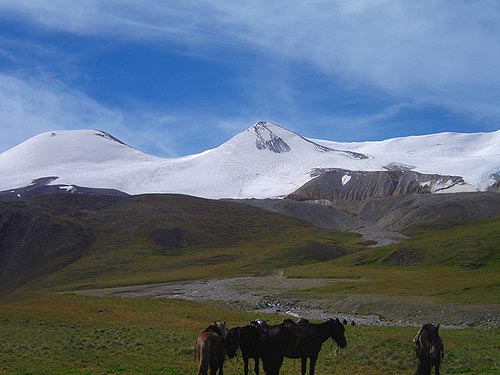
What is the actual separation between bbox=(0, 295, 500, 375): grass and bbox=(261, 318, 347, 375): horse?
4.58 m

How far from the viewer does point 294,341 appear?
685 inches

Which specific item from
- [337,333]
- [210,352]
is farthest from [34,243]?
[337,333]

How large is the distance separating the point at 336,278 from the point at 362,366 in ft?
219

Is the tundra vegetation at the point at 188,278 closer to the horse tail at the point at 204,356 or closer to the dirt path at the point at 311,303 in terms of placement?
the dirt path at the point at 311,303

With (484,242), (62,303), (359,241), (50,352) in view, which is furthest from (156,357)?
(359,241)

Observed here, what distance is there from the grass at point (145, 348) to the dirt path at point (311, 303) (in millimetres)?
10477

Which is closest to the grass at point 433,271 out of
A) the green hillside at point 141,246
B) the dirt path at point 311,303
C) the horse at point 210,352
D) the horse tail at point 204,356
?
the dirt path at point 311,303

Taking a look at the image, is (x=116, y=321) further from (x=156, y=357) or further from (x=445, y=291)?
(x=445, y=291)

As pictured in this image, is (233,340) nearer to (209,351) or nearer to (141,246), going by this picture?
(209,351)

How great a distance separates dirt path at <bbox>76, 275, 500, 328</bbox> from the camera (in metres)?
48.1

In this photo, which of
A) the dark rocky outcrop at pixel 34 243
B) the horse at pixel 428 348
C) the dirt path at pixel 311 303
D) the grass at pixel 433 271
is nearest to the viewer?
the horse at pixel 428 348

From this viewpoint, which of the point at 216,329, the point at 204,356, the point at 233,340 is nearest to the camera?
the point at 204,356

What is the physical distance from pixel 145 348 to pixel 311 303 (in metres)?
38.4

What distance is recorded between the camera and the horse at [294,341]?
17.1 metres
